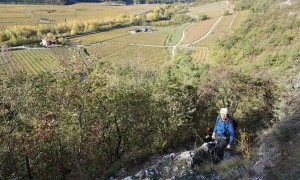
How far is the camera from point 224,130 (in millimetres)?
10102

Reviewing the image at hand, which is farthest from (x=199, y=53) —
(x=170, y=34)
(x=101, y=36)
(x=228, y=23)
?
(x=101, y=36)

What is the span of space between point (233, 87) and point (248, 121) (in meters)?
2.92

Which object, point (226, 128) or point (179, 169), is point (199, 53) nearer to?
point (226, 128)

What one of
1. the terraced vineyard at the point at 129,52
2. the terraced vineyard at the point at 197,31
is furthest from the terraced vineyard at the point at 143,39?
the terraced vineyard at the point at 197,31

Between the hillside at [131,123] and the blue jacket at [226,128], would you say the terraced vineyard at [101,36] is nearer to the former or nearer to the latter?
the hillside at [131,123]

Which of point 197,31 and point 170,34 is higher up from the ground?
point 197,31

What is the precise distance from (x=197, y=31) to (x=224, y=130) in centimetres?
14169

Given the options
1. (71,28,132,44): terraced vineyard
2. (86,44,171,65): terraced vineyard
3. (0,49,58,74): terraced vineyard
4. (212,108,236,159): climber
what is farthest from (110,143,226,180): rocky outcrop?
(71,28,132,44): terraced vineyard

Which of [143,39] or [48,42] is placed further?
[143,39]

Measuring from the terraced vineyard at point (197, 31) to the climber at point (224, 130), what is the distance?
122876 millimetres

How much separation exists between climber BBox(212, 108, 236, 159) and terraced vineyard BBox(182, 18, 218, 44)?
123 meters

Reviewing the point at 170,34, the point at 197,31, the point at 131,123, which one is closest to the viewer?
the point at 131,123

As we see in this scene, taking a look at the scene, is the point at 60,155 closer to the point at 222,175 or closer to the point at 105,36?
the point at 222,175

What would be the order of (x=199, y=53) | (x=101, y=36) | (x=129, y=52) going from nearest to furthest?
(x=199, y=53), (x=129, y=52), (x=101, y=36)
